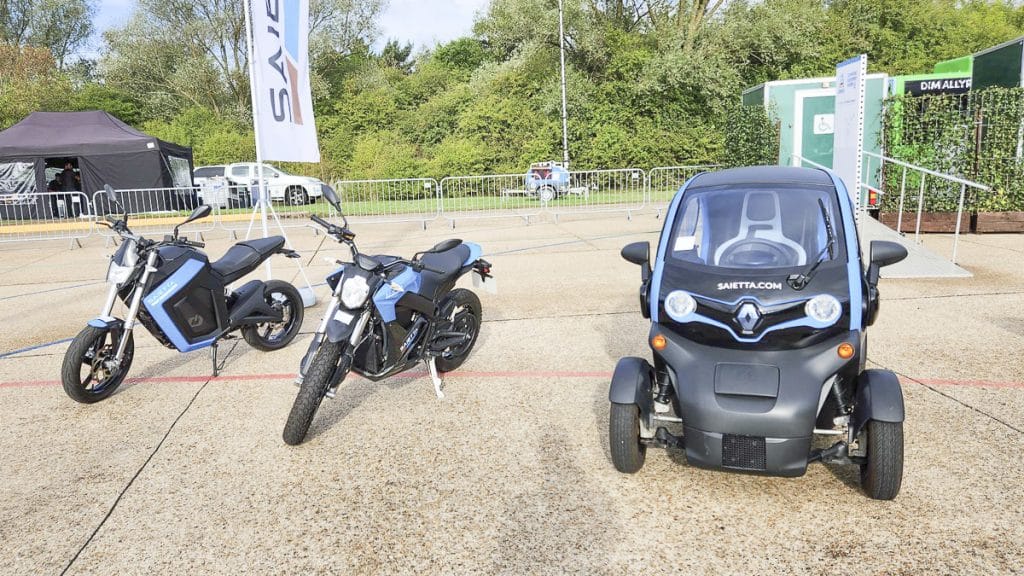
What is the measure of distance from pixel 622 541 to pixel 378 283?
80.1 inches

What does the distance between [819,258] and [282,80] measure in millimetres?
6012

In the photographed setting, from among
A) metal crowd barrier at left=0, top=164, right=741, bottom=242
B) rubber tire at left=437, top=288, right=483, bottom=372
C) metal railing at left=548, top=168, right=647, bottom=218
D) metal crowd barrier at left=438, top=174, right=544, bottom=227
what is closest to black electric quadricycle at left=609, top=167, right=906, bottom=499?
rubber tire at left=437, top=288, right=483, bottom=372

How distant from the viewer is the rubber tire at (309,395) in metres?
3.74

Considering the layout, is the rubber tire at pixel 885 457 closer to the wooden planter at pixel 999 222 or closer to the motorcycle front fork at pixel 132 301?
the motorcycle front fork at pixel 132 301

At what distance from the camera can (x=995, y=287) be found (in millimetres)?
7086

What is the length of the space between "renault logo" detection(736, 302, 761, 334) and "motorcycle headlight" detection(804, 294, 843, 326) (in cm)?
21

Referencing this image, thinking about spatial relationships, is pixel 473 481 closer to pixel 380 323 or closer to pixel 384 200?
pixel 380 323

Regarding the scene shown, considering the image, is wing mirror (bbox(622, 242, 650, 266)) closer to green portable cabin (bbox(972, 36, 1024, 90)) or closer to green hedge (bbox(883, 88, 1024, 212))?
green hedge (bbox(883, 88, 1024, 212))

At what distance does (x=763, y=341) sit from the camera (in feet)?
9.97

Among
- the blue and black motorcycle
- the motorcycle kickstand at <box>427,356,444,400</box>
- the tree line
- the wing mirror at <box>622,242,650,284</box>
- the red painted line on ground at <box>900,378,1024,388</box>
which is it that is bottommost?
the red painted line on ground at <box>900,378,1024,388</box>

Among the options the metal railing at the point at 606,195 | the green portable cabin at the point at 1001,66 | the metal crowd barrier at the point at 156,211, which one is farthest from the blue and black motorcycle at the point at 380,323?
the metal crowd barrier at the point at 156,211

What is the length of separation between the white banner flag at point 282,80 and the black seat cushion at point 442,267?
10.3 feet

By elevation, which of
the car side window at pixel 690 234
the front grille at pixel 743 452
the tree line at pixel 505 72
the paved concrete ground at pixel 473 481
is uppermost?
the tree line at pixel 505 72

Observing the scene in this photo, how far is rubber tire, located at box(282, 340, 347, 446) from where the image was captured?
3736mm
